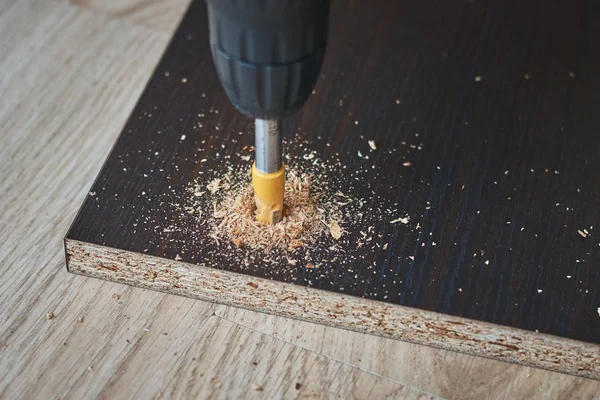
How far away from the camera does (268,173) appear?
0.82 meters

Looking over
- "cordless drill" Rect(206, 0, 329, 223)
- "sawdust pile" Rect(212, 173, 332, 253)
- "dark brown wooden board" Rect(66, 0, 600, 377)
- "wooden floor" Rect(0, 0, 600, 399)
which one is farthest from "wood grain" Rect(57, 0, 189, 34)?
"cordless drill" Rect(206, 0, 329, 223)

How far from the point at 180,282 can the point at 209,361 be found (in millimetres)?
98

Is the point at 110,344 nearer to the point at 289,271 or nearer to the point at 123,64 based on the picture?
the point at 289,271

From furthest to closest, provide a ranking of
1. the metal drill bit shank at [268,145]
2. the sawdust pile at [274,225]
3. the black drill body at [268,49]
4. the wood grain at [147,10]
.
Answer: the wood grain at [147,10]
the sawdust pile at [274,225]
the metal drill bit shank at [268,145]
the black drill body at [268,49]

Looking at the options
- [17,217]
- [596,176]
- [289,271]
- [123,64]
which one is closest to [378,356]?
[289,271]

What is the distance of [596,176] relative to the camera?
967 mm

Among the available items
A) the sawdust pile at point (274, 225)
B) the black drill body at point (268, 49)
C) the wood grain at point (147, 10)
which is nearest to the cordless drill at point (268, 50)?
the black drill body at point (268, 49)

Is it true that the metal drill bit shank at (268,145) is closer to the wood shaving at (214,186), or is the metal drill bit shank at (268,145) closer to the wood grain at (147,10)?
the wood shaving at (214,186)

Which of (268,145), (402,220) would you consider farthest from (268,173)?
(402,220)

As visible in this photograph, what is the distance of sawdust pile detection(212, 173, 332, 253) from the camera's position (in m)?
0.88

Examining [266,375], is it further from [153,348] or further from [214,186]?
[214,186]

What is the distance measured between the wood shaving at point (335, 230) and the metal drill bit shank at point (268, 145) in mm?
106

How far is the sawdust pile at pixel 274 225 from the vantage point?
34.5 inches

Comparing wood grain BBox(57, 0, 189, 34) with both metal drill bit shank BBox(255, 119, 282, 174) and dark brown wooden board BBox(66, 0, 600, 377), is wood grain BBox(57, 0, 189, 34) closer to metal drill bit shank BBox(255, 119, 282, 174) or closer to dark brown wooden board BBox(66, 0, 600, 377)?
dark brown wooden board BBox(66, 0, 600, 377)
